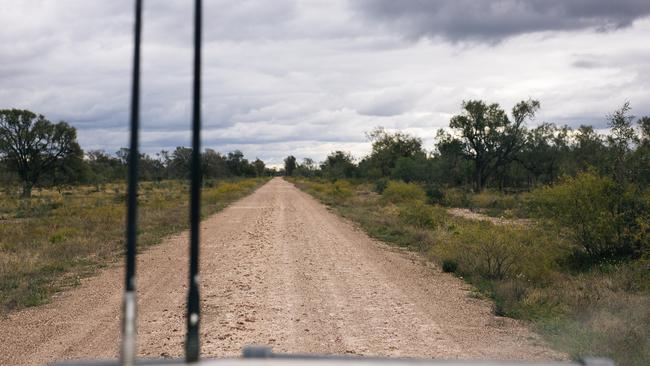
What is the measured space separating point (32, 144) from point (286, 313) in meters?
51.8

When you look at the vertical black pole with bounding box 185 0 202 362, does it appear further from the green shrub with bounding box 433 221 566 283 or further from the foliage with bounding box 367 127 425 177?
the foliage with bounding box 367 127 425 177

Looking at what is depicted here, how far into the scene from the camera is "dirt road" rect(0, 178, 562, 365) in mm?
6559

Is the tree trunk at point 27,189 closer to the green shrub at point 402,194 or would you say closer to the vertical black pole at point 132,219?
the green shrub at point 402,194

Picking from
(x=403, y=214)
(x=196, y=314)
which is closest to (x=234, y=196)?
(x=403, y=214)

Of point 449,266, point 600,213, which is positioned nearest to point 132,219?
point 449,266

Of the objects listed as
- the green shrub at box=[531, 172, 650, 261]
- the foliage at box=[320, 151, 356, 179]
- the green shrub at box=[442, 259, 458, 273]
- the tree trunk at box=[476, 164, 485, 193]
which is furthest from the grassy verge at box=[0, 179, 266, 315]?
the foliage at box=[320, 151, 356, 179]

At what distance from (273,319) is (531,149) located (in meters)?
55.0

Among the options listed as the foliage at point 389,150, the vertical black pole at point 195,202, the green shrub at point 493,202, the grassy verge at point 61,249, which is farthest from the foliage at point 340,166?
the vertical black pole at point 195,202

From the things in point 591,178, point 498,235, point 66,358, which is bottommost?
point 66,358

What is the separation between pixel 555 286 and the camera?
34.5 feet

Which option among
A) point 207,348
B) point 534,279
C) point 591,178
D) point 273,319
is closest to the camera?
point 207,348

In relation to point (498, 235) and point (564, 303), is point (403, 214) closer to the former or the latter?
point (498, 235)

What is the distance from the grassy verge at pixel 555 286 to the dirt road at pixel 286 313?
0.42 m

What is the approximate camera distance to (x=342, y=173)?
9462 cm
